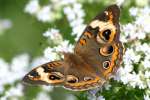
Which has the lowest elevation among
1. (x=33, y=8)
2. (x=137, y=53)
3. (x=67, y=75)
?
(x=67, y=75)

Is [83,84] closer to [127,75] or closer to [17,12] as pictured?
[127,75]

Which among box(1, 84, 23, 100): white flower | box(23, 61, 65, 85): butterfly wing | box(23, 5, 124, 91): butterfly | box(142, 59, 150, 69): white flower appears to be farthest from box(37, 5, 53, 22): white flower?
box(142, 59, 150, 69): white flower

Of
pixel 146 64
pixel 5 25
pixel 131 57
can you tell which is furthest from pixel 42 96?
pixel 5 25

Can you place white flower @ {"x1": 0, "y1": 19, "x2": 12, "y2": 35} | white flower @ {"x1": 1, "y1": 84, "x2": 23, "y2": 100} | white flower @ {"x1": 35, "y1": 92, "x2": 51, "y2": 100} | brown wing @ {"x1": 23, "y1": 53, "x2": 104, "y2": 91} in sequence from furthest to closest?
1. white flower @ {"x1": 0, "y1": 19, "x2": 12, "y2": 35}
2. white flower @ {"x1": 35, "y1": 92, "x2": 51, "y2": 100}
3. white flower @ {"x1": 1, "y1": 84, "x2": 23, "y2": 100}
4. brown wing @ {"x1": 23, "y1": 53, "x2": 104, "y2": 91}

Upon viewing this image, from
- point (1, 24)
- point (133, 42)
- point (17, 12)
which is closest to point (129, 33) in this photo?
point (133, 42)

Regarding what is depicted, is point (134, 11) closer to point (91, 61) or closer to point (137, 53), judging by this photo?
point (137, 53)

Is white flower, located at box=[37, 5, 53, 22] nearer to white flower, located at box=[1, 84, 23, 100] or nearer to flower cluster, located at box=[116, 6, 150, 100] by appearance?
white flower, located at box=[1, 84, 23, 100]

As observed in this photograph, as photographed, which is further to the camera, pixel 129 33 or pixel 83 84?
pixel 129 33
